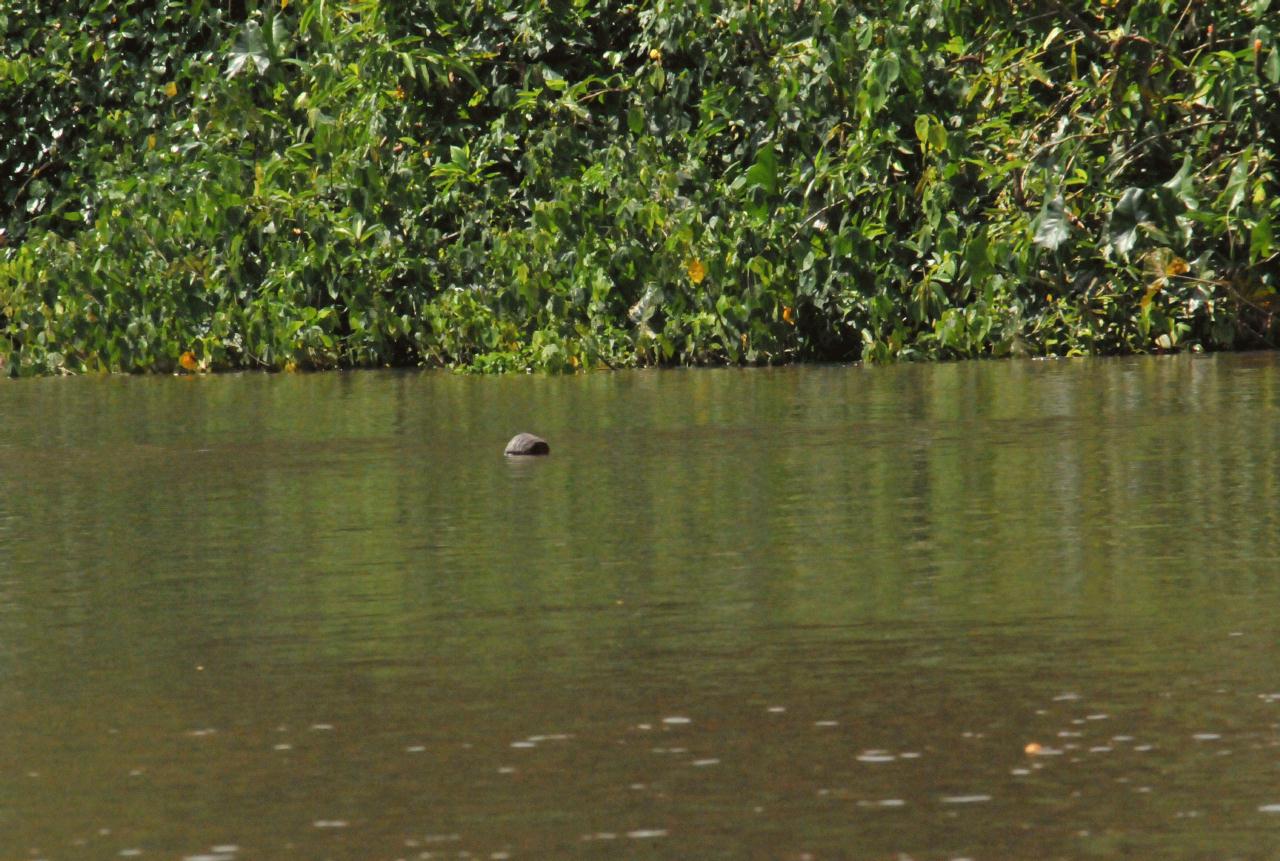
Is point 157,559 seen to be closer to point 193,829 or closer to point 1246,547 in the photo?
point 1246,547

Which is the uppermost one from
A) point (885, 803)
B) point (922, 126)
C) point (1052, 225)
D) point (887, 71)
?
point (887, 71)

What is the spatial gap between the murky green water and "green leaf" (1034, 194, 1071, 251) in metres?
3.13

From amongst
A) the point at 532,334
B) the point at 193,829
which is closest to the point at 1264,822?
the point at 193,829

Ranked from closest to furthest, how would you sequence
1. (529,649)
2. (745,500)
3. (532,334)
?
(529,649) < (745,500) < (532,334)

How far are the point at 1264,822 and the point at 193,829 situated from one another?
54.0 inches

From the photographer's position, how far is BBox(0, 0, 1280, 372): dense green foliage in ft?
43.2

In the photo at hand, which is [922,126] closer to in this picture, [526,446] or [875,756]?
[526,446]

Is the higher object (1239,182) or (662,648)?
(1239,182)

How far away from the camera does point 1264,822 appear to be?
3250 millimetres

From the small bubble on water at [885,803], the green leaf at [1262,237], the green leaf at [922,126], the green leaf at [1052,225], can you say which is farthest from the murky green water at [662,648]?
the green leaf at [922,126]

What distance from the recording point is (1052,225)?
12.8 meters

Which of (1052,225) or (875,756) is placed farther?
(1052,225)

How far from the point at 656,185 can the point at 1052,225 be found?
2.98 metres

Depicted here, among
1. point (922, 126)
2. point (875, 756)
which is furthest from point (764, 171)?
point (875, 756)
